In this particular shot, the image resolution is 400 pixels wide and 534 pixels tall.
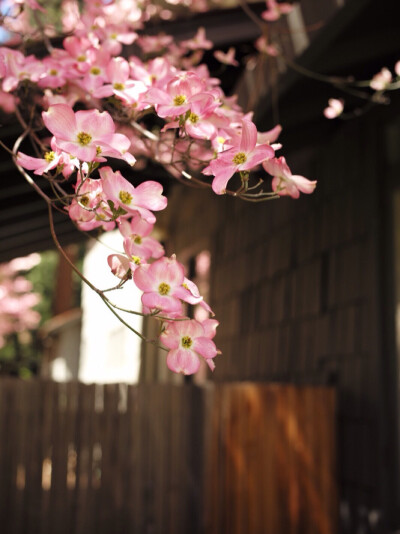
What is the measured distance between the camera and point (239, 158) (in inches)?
42.8

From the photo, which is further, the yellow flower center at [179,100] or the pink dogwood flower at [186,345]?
the yellow flower center at [179,100]

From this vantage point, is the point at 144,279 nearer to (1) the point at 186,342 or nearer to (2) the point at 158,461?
(1) the point at 186,342

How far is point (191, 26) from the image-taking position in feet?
10.6

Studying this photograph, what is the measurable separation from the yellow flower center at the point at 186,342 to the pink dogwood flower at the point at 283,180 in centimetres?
33

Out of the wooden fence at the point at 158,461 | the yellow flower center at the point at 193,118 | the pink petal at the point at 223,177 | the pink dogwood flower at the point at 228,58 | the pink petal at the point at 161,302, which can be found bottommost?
the wooden fence at the point at 158,461

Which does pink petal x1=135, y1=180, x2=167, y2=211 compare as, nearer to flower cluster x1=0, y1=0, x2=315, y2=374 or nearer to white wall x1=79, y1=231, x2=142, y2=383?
flower cluster x1=0, y1=0, x2=315, y2=374

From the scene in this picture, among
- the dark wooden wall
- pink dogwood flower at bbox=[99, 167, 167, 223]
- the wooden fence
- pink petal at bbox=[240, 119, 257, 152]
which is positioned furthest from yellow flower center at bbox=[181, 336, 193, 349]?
the dark wooden wall

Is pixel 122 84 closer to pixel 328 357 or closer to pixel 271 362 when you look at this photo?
pixel 328 357

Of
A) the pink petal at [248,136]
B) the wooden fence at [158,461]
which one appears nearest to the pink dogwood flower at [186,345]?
the pink petal at [248,136]

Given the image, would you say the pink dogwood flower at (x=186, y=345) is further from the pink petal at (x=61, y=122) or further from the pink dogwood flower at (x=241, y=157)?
the pink petal at (x=61, y=122)

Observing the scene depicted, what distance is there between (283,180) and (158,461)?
2.49m

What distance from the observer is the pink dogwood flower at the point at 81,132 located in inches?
39.3

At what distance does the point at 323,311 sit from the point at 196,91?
9.89 ft

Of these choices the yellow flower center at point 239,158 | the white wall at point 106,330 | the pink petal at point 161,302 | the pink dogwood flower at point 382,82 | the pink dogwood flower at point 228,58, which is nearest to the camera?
the pink petal at point 161,302
